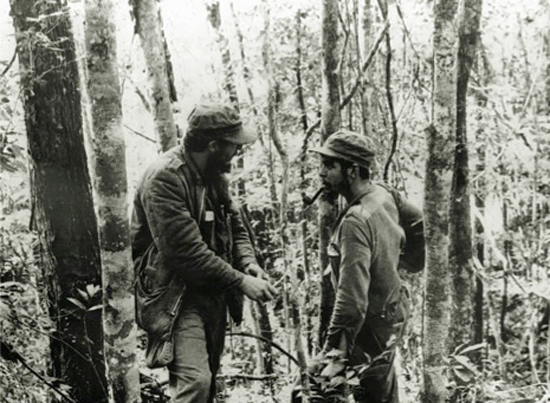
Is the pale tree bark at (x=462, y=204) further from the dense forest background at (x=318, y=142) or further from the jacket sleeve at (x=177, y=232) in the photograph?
the jacket sleeve at (x=177, y=232)

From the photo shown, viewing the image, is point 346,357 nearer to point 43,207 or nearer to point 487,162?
point 43,207

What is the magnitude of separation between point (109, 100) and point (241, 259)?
1.58 m

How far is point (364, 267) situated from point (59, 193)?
2.71 metres

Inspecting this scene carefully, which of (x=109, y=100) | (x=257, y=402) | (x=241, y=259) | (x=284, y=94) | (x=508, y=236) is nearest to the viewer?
(x=109, y=100)

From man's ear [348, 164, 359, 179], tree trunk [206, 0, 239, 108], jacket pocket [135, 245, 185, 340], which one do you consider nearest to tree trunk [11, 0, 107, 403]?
jacket pocket [135, 245, 185, 340]

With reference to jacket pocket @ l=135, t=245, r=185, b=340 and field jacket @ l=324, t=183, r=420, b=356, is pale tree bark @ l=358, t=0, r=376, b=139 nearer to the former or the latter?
field jacket @ l=324, t=183, r=420, b=356

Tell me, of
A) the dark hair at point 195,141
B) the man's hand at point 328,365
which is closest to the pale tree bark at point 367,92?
the dark hair at point 195,141

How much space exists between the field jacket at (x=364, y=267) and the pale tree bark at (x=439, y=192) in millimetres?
363

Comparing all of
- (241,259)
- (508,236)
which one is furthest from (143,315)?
(508,236)

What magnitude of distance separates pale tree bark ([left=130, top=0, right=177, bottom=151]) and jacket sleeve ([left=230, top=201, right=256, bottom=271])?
1929 mm

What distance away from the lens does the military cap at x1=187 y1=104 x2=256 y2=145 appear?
4.21 meters

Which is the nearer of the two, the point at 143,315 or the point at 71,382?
the point at 143,315

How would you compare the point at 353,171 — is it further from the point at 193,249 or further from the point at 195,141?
the point at 193,249

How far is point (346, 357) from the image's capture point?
4.38 m
